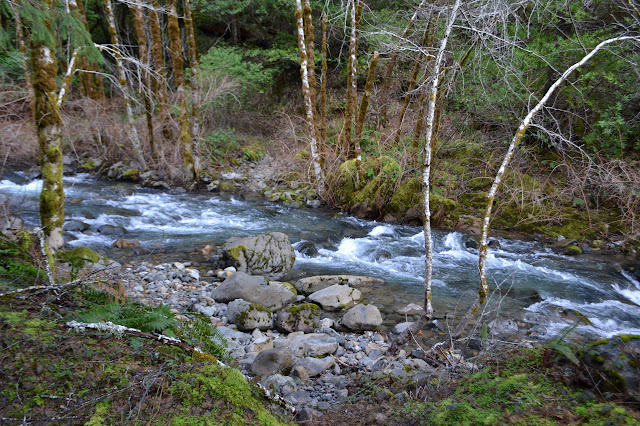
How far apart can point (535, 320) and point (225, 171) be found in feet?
43.9

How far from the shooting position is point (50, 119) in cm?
528

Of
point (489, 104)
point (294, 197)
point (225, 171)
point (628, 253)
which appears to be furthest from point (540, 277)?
point (225, 171)

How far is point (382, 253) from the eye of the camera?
31.3 feet

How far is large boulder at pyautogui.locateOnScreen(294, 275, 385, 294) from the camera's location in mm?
7238

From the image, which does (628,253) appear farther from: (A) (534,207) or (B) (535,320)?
(B) (535,320)

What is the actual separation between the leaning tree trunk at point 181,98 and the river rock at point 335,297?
1007 cm

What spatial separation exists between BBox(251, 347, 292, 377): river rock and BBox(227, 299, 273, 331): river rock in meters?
1.35

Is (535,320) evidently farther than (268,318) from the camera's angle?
Yes

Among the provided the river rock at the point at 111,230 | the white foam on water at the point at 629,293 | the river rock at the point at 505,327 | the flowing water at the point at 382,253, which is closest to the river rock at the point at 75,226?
the flowing water at the point at 382,253

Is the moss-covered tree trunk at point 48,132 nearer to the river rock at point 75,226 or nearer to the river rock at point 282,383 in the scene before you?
the river rock at point 282,383

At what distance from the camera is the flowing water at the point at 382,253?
7.00 meters

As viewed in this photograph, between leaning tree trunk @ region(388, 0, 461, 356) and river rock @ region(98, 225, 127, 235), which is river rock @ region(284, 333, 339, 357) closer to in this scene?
leaning tree trunk @ region(388, 0, 461, 356)

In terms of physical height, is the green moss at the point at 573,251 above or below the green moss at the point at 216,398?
below

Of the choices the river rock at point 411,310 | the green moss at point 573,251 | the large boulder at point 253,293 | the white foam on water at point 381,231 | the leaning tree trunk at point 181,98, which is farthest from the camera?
the leaning tree trunk at point 181,98
